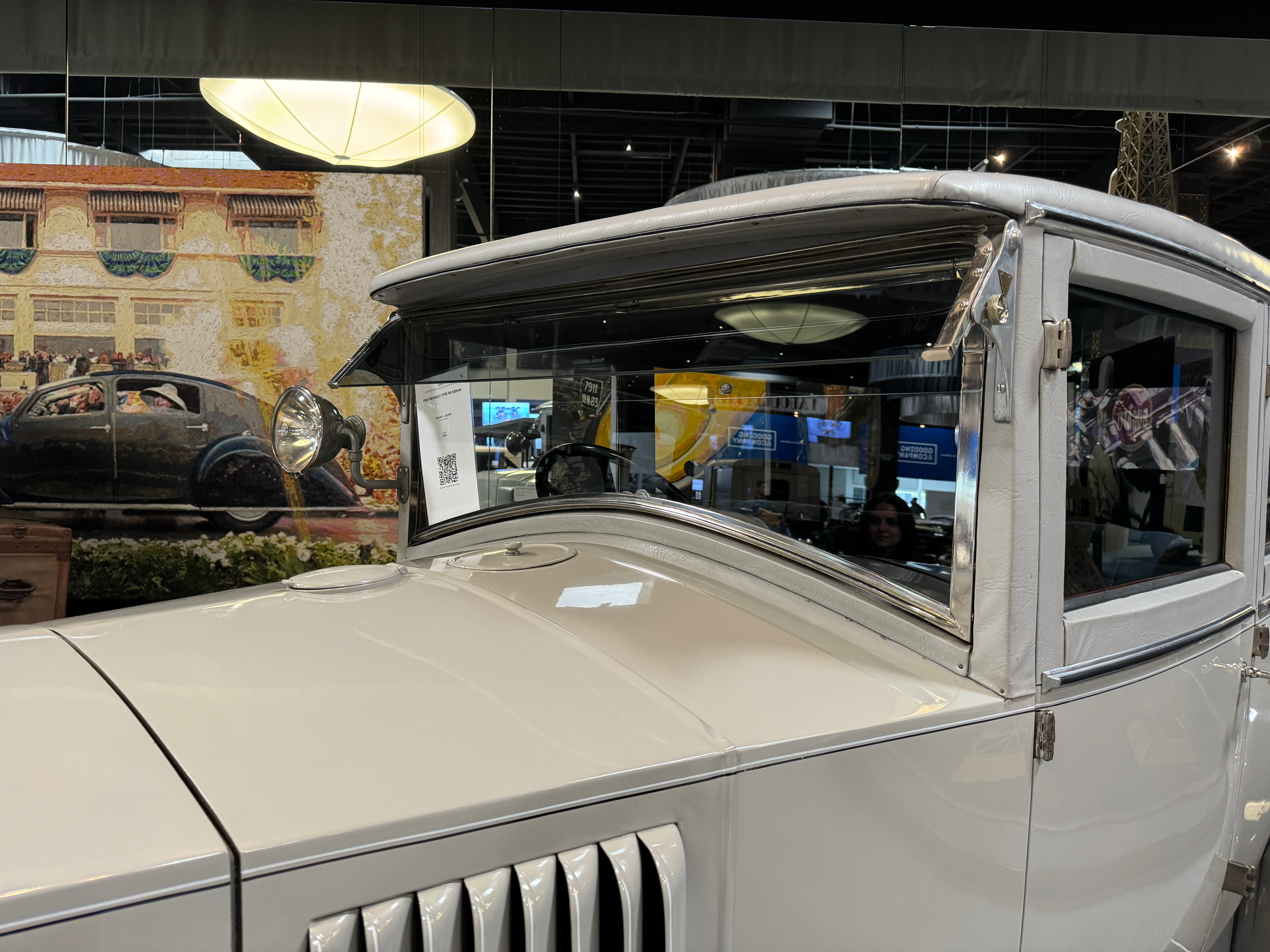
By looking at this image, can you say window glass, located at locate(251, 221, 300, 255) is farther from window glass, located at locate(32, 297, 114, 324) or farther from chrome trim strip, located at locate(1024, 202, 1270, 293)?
chrome trim strip, located at locate(1024, 202, 1270, 293)

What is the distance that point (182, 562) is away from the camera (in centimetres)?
544

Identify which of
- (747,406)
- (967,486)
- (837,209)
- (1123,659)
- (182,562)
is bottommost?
(182,562)

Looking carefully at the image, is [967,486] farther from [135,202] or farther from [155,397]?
[135,202]

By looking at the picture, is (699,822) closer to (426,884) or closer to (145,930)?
(426,884)

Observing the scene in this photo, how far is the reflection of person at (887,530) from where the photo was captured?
4.04 ft

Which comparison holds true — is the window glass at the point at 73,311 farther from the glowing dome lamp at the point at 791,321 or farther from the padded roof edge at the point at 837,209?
the glowing dome lamp at the point at 791,321

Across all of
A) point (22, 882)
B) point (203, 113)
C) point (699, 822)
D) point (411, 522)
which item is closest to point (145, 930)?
point (22, 882)

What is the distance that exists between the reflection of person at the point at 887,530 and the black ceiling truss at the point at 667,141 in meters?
4.63

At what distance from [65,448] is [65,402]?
30 cm

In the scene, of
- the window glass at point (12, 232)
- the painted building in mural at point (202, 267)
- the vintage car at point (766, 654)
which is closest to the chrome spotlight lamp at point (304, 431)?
the vintage car at point (766, 654)

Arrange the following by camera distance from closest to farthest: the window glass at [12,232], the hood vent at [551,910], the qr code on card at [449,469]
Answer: the hood vent at [551,910] < the qr code on card at [449,469] < the window glass at [12,232]

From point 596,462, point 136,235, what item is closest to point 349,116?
point 136,235

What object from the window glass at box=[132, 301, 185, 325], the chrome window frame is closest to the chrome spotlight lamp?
the chrome window frame

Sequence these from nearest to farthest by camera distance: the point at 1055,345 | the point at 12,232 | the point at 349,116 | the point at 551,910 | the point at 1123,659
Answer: the point at 551,910 < the point at 1055,345 < the point at 1123,659 < the point at 12,232 < the point at 349,116
